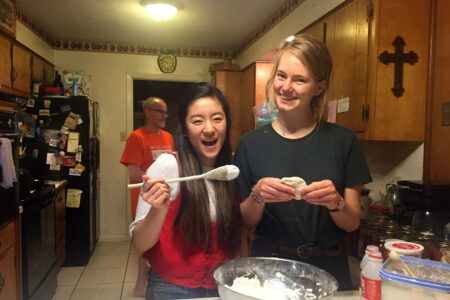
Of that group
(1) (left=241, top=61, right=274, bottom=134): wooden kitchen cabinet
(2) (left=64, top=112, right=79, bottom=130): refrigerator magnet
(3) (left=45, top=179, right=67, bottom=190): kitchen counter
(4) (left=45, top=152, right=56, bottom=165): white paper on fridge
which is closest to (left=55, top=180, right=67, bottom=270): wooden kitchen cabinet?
(3) (left=45, top=179, right=67, bottom=190): kitchen counter

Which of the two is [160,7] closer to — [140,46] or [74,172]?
[140,46]

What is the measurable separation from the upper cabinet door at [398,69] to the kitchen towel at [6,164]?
1.95 meters

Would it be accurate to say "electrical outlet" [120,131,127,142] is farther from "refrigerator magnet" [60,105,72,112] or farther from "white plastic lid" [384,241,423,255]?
"white plastic lid" [384,241,423,255]

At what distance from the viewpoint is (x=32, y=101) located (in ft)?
10.4

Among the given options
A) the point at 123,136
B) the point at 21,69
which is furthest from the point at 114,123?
the point at 21,69

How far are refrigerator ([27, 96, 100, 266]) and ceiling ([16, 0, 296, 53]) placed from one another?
758 mm

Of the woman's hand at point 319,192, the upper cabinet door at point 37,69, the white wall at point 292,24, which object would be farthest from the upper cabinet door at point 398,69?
the upper cabinet door at point 37,69

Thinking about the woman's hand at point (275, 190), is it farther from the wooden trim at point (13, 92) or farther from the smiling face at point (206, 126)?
the wooden trim at point (13, 92)

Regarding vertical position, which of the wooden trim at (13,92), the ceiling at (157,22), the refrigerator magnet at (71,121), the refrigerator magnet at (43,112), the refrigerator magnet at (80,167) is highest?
the ceiling at (157,22)

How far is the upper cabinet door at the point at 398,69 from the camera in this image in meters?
1.60

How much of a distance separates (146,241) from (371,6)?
1494 millimetres

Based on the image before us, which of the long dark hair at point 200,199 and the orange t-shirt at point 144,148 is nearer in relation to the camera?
the long dark hair at point 200,199

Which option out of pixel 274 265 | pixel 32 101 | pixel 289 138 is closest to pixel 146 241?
pixel 274 265

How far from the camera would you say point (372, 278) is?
793 millimetres
